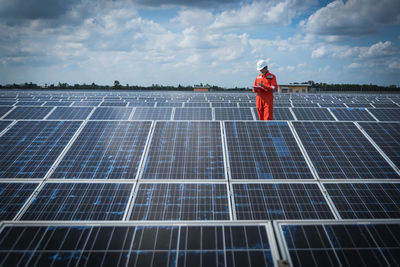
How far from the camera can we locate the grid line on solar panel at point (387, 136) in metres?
5.82

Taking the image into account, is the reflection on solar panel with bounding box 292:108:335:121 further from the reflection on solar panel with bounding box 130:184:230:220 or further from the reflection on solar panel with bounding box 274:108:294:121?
the reflection on solar panel with bounding box 130:184:230:220

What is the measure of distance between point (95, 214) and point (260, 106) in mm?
7727

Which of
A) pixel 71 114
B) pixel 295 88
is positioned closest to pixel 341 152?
pixel 71 114

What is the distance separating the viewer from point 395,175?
518cm

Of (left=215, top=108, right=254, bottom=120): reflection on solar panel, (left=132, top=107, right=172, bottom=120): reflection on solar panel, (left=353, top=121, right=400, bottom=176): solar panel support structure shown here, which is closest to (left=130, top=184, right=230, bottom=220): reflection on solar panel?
(left=353, top=121, right=400, bottom=176): solar panel support structure

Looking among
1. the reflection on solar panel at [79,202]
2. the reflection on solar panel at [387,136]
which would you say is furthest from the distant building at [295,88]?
the reflection on solar panel at [79,202]

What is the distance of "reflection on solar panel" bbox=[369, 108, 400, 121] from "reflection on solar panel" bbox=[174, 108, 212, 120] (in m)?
10.2

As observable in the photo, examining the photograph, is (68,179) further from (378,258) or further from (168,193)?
(378,258)

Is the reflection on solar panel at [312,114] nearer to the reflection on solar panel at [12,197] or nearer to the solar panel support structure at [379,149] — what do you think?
the solar panel support structure at [379,149]

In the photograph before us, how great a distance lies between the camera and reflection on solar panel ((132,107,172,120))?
1301 centimetres

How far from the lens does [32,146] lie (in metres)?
6.23

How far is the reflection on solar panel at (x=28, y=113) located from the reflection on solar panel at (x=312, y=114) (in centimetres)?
1491

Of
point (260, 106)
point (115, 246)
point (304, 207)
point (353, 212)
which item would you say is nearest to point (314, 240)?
point (304, 207)

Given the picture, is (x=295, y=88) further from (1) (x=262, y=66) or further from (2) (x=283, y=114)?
(1) (x=262, y=66)
